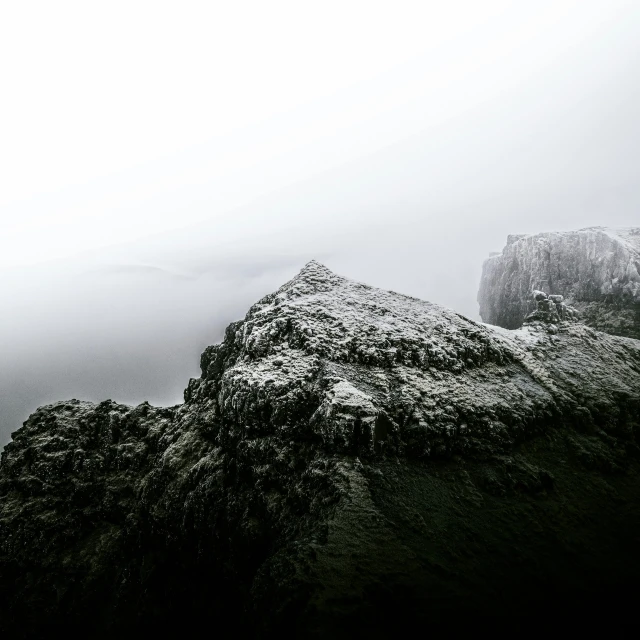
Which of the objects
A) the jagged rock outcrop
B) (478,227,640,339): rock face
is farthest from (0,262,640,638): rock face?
(478,227,640,339): rock face

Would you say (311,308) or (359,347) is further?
(311,308)

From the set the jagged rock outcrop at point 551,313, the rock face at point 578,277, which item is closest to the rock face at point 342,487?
the jagged rock outcrop at point 551,313

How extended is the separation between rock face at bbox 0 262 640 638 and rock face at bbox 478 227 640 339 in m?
35.8

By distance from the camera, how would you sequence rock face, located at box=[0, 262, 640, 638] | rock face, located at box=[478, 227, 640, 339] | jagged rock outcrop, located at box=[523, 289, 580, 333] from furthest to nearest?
rock face, located at box=[478, 227, 640, 339]
jagged rock outcrop, located at box=[523, 289, 580, 333]
rock face, located at box=[0, 262, 640, 638]

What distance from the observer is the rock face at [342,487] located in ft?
65.7

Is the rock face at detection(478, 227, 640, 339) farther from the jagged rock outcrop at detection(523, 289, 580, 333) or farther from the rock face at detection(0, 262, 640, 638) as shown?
the rock face at detection(0, 262, 640, 638)

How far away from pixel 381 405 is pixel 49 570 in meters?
43.9

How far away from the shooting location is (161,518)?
34.1 m

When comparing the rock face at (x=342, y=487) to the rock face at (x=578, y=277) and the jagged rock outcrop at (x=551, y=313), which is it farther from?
the rock face at (x=578, y=277)

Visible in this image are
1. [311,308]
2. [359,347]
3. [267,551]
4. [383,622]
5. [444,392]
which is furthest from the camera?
[311,308]

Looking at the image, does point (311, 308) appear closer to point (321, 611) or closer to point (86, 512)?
point (321, 611)

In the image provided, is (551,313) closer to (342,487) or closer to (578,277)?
(342,487)

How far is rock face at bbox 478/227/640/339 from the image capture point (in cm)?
7219

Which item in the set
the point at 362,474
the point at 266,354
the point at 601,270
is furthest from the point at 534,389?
the point at 601,270
